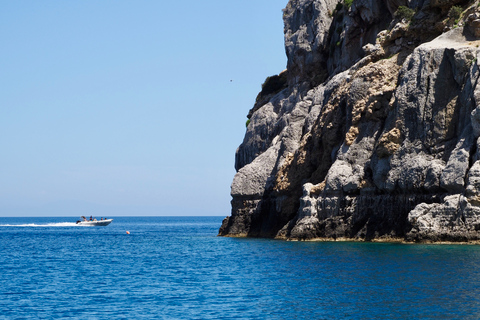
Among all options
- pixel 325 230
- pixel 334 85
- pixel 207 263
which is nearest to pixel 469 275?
pixel 207 263

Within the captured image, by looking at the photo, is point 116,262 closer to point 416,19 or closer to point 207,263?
point 207,263

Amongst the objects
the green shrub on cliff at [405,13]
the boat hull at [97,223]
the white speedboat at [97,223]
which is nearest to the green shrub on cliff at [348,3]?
the green shrub on cliff at [405,13]

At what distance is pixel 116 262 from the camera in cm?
5247

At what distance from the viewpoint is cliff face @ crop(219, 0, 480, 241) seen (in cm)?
4994

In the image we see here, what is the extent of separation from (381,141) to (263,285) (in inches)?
973

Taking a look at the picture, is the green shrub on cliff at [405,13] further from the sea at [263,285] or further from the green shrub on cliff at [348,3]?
the sea at [263,285]

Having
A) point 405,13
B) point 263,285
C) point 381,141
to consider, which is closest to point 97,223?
point 405,13

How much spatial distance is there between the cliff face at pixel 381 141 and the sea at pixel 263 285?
163 inches

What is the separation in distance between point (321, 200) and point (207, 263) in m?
16.0

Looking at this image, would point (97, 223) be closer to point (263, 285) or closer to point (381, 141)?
point (381, 141)

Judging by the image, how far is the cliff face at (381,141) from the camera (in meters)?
49.9

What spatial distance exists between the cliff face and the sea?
4.13 metres

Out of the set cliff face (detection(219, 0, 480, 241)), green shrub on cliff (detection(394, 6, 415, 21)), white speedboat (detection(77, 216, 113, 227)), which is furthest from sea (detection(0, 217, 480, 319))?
white speedboat (detection(77, 216, 113, 227))

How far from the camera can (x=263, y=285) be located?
35750mm
